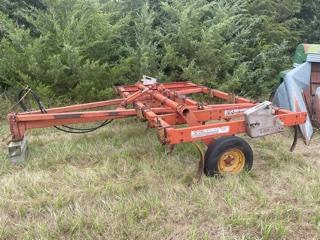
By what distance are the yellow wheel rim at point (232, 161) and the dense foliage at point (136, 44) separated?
257 centimetres

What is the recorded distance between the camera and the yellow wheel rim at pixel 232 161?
3975 millimetres

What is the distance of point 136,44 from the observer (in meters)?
6.79

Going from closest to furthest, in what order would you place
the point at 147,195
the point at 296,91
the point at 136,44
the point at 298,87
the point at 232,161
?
the point at 147,195 → the point at 232,161 → the point at 296,91 → the point at 298,87 → the point at 136,44

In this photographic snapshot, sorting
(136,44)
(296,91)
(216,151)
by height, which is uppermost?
(136,44)

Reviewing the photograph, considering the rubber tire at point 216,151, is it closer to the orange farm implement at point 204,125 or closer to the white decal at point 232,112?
the orange farm implement at point 204,125

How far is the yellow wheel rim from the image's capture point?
397cm

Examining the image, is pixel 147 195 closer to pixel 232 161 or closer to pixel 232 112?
pixel 232 161

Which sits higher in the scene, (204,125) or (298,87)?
(204,125)

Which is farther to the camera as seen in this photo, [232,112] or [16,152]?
[232,112]

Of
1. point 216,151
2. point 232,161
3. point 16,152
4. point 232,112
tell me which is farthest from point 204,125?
point 16,152

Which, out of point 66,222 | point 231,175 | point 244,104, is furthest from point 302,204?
point 66,222

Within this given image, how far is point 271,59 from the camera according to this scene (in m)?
7.12

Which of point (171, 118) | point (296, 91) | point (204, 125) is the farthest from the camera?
point (296, 91)

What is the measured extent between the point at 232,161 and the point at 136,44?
11.1ft
